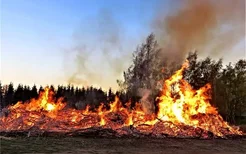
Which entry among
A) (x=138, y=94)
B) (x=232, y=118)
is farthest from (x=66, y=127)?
(x=232, y=118)

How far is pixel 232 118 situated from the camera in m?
37.2

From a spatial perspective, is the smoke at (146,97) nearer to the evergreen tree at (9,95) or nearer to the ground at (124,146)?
the ground at (124,146)

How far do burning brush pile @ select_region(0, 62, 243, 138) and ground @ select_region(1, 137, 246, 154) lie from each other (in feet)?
5.48

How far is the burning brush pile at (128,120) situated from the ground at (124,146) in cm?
167

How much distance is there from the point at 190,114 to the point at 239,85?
20.0 m

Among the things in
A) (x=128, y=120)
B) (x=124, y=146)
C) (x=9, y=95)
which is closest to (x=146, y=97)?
(x=128, y=120)

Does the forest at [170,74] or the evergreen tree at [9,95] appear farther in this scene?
the evergreen tree at [9,95]

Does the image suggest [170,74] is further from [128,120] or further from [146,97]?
[128,120]

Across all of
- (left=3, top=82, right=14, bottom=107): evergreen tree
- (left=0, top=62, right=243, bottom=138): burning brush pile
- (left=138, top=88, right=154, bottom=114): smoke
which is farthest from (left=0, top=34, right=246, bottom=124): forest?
(left=3, top=82, right=14, bottom=107): evergreen tree

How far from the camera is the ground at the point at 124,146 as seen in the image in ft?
38.6

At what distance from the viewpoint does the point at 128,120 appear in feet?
60.1

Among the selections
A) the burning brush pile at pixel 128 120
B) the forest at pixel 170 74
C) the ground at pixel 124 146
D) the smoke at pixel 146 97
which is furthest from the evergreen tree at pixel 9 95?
the ground at pixel 124 146

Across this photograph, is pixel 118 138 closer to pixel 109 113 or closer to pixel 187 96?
pixel 109 113

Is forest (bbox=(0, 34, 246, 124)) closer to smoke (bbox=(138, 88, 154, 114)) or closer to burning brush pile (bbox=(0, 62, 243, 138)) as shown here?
smoke (bbox=(138, 88, 154, 114))
